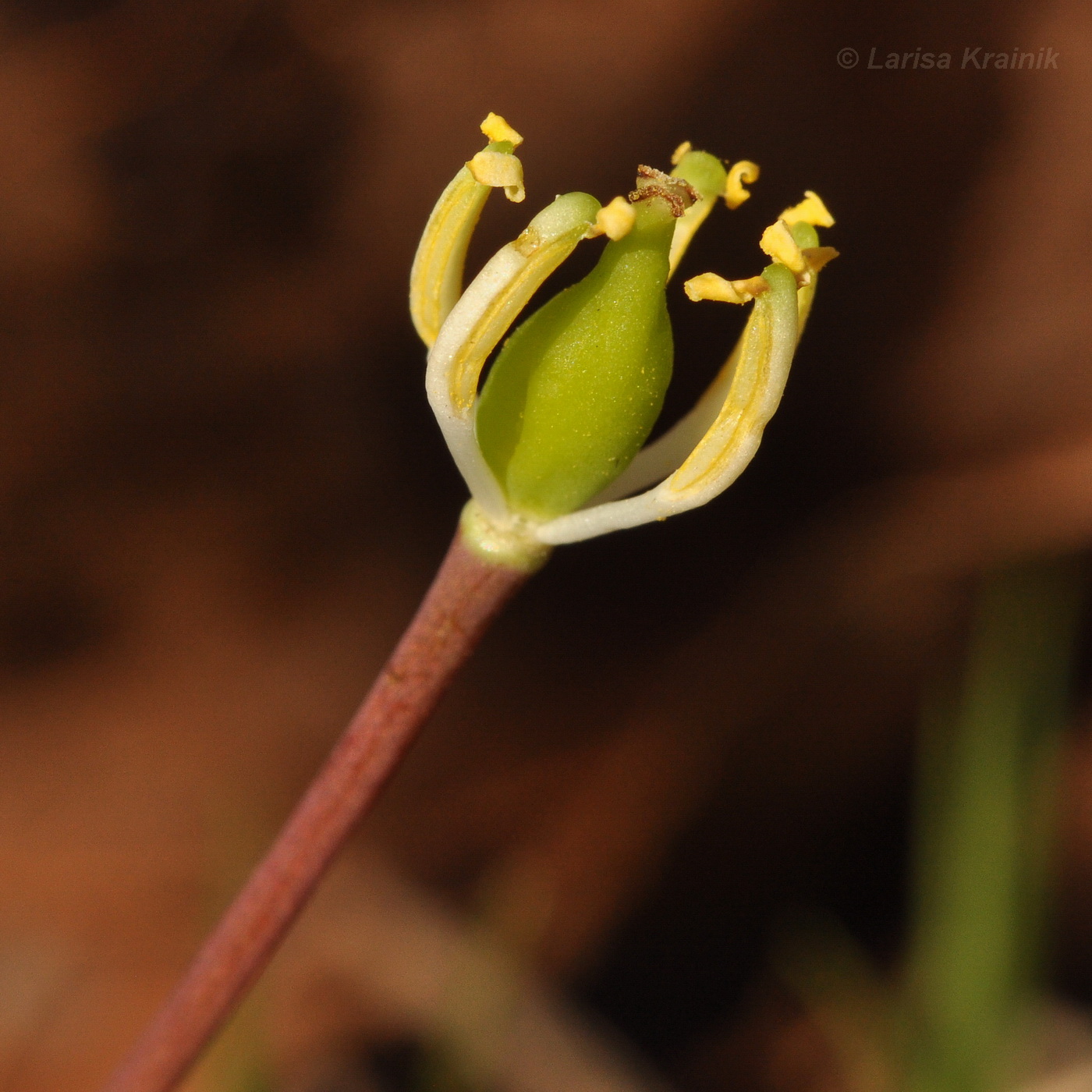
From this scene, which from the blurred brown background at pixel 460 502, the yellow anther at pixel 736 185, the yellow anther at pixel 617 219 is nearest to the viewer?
the yellow anther at pixel 617 219

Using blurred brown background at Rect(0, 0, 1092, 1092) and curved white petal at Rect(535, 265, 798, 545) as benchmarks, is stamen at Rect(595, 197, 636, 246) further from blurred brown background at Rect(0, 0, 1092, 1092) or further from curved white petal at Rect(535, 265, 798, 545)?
blurred brown background at Rect(0, 0, 1092, 1092)

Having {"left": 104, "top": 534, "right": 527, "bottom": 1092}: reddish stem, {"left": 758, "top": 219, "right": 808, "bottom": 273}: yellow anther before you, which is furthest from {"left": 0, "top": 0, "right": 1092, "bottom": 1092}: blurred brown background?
{"left": 758, "top": 219, "right": 808, "bottom": 273}: yellow anther

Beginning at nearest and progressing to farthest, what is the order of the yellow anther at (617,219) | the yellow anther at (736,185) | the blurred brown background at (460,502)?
the yellow anther at (617,219) → the yellow anther at (736,185) → the blurred brown background at (460,502)

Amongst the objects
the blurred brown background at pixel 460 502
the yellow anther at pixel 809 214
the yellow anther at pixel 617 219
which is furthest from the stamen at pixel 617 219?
the blurred brown background at pixel 460 502

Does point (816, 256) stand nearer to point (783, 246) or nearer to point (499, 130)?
point (783, 246)

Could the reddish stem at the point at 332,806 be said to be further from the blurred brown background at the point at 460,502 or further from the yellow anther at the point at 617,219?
the blurred brown background at the point at 460,502

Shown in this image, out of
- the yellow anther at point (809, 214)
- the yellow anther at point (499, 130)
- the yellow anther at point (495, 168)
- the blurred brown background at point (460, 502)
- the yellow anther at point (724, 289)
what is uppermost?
the yellow anther at point (499, 130)

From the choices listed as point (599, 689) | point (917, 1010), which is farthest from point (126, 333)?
point (917, 1010)

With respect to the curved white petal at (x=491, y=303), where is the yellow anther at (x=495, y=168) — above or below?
above

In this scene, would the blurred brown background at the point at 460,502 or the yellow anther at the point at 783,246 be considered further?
the blurred brown background at the point at 460,502
